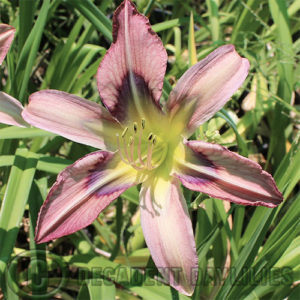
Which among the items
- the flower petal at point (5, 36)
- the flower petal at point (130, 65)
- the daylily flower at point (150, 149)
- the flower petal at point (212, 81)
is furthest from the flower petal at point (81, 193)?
the flower petal at point (5, 36)

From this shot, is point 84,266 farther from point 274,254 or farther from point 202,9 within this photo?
point 202,9

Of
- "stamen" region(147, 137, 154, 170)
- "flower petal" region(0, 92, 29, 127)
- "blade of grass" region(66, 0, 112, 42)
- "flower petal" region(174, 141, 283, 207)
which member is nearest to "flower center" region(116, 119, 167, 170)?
"stamen" region(147, 137, 154, 170)

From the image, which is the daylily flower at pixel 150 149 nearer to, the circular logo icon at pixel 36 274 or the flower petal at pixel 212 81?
the flower petal at pixel 212 81

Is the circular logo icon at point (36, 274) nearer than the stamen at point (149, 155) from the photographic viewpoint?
No

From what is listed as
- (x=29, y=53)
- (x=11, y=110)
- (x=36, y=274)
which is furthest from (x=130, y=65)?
(x=36, y=274)

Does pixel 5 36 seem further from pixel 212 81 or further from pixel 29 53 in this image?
pixel 212 81

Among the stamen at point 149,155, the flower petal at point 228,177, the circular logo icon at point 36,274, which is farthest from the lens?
the circular logo icon at point 36,274

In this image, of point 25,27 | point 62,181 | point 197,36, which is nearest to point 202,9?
point 197,36

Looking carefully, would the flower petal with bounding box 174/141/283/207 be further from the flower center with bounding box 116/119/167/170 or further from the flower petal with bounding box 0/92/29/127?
the flower petal with bounding box 0/92/29/127
